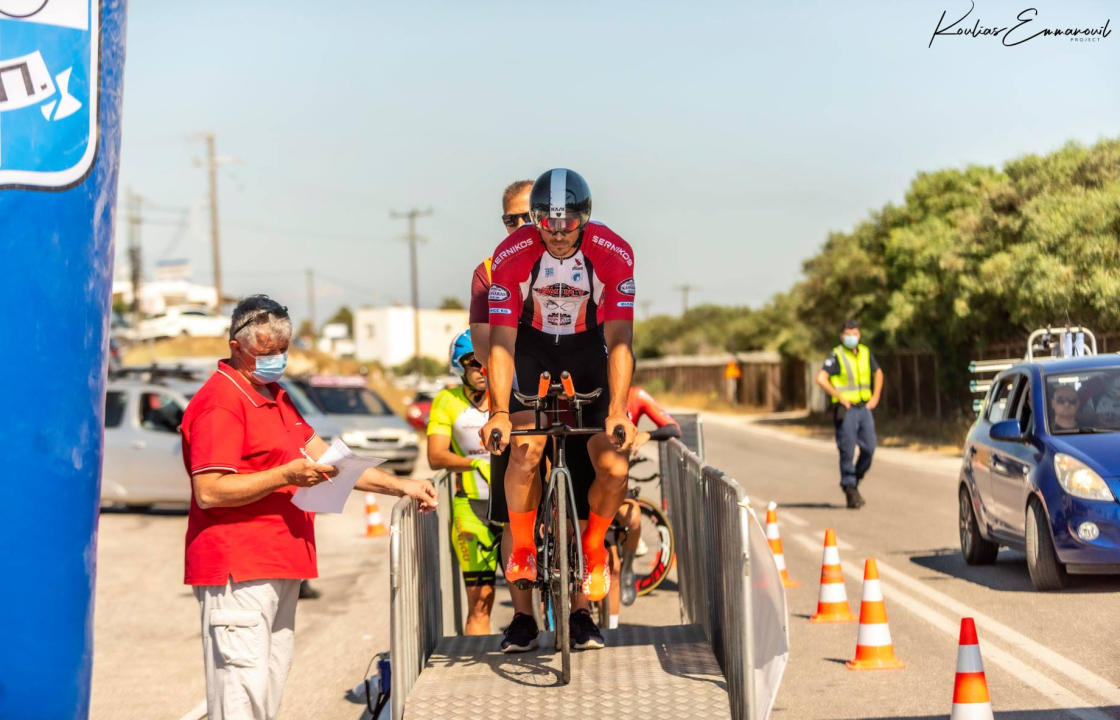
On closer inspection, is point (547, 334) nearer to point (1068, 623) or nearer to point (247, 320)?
point (247, 320)

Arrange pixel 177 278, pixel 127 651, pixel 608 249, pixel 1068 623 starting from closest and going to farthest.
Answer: pixel 608 249 → pixel 1068 623 → pixel 127 651 → pixel 177 278

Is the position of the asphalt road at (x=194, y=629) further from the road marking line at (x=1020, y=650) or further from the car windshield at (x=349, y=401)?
the car windshield at (x=349, y=401)

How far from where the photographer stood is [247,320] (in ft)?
19.4

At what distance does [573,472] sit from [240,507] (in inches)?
71.7

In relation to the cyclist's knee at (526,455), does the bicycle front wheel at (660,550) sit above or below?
below

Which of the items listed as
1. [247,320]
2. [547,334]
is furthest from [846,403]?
[247,320]

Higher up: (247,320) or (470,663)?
(247,320)

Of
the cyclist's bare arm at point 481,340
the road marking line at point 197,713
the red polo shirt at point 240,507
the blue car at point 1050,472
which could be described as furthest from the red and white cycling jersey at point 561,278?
the blue car at point 1050,472

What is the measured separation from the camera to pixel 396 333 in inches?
6604

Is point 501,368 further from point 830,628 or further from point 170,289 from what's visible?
point 170,289

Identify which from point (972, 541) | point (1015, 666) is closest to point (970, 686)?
point (1015, 666)

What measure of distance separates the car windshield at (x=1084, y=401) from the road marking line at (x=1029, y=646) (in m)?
1.57

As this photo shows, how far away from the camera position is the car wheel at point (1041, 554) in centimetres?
1091

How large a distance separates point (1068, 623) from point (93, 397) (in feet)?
21.9
